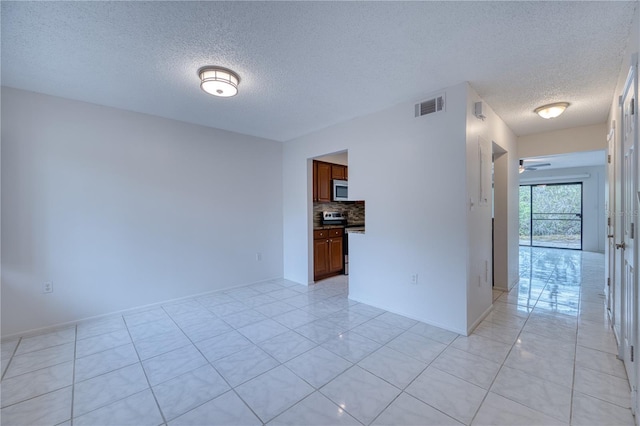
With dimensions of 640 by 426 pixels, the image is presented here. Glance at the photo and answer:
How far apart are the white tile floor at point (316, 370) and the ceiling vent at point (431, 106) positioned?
90.5 inches

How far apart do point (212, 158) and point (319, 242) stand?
2222mm

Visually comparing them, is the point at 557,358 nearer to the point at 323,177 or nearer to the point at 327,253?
the point at 327,253

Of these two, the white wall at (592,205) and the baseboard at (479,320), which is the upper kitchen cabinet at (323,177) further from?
the white wall at (592,205)

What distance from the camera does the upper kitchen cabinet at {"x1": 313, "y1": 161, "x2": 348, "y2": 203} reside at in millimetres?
4746

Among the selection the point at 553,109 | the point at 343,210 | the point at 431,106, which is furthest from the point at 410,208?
the point at 343,210

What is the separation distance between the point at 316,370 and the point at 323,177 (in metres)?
3.40

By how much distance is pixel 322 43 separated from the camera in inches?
78.5

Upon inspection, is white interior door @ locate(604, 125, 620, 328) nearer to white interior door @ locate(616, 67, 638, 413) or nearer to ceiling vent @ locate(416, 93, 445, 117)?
white interior door @ locate(616, 67, 638, 413)

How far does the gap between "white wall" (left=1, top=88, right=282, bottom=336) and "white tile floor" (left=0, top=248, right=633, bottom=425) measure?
405mm

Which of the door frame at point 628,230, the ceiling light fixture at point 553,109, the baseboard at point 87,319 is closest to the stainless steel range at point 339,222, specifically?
the baseboard at point 87,319

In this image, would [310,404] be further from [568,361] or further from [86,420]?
[568,361]

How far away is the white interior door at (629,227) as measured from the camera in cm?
172

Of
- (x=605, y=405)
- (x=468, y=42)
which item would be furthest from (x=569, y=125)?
(x=605, y=405)

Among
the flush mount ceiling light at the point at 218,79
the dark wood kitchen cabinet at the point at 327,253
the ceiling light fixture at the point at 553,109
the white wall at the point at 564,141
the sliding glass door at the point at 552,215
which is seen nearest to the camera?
the flush mount ceiling light at the point at 218,79
